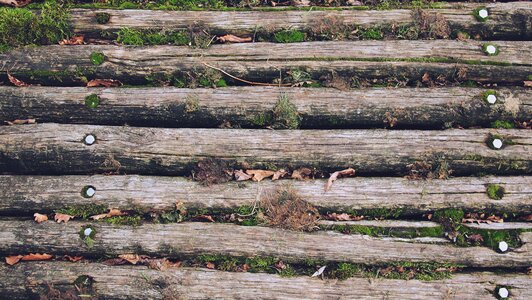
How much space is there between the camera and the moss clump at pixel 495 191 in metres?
5.30

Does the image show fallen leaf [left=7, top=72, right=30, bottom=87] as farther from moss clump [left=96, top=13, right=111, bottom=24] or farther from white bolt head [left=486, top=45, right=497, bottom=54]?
white bolt head [left=486, top=45, right=497, bottom=54]

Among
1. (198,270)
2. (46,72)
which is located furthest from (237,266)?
(46,72)

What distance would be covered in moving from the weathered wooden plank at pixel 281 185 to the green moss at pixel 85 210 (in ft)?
0.15

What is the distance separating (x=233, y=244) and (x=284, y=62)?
2.29m

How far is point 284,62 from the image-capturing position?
5859 mm

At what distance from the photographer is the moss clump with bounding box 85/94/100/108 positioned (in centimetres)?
570

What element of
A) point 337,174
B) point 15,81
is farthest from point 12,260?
point 337,174

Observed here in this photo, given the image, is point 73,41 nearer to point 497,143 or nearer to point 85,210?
point 85,210

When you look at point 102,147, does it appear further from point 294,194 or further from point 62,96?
point 294,194

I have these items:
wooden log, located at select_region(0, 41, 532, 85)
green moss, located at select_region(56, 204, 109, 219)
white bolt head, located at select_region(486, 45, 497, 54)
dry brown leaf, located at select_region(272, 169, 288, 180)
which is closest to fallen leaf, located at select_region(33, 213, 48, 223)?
green moss, located at select_region(56, 204, 109, 219)

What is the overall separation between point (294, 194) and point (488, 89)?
269 centimetres

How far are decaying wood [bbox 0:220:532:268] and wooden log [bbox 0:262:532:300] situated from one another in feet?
0.62

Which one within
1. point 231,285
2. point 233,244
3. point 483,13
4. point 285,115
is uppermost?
point 483,13

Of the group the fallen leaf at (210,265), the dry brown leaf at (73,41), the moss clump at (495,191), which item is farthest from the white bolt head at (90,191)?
the moss clump at (495,191)
